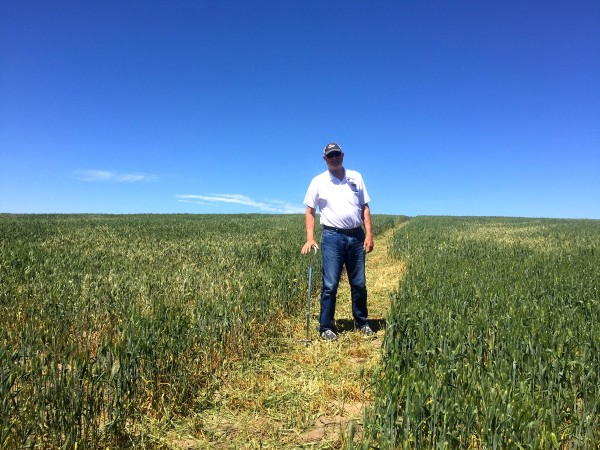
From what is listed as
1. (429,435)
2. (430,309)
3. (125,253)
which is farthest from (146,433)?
(125,253)

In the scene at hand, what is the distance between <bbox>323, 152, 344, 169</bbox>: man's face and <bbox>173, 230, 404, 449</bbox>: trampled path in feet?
8.93

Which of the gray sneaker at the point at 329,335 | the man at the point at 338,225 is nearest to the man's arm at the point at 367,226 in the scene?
the man at the point at 338,225

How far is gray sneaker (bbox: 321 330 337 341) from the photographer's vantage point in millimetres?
5789

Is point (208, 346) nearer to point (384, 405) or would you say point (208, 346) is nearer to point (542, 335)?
point (384, 405)

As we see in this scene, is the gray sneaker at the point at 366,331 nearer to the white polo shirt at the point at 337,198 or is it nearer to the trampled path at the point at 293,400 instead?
the trampled path at the point at 293,400

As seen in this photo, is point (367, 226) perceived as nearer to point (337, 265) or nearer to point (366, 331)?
point (337, 265)

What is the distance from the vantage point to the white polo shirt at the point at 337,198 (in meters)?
5.83

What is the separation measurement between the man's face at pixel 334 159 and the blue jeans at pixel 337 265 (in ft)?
3.43

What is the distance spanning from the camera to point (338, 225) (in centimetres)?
585


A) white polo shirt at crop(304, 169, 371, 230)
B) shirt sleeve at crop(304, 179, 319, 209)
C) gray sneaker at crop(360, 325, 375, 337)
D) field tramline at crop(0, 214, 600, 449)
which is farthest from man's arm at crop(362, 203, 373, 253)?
gray sneaker at crop(360, 325, 375, 337)

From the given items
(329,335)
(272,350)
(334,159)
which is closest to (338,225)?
(334,159)

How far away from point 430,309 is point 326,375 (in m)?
1.72

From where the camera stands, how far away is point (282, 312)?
7.09 m

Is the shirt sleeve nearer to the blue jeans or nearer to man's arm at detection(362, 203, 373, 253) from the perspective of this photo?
the blue jeans
